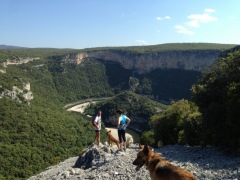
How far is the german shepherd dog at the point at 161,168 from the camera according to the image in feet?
26.4

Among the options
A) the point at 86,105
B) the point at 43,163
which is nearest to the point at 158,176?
the point at 43,163

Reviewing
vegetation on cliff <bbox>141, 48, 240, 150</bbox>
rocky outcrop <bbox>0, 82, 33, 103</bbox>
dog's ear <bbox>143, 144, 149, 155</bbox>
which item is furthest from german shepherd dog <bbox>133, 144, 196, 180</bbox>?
rocky outcrop <bbox>0, 82, 33, 103</bbox>

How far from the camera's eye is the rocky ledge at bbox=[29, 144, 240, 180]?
1401 cm

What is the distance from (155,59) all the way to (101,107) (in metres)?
49.1

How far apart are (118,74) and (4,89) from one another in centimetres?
10410

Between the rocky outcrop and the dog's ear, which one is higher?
the dog's ear

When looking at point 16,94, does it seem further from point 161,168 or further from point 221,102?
point 161,168

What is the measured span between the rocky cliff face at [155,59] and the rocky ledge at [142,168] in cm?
12090

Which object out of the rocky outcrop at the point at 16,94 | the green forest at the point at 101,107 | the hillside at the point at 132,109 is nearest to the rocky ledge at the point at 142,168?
the green forest at the point at 101,107

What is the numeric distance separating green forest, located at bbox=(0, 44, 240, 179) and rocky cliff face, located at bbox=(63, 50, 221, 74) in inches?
126

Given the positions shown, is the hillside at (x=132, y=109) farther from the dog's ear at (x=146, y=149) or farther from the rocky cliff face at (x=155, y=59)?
the dog's ear at (x=146, y=149)

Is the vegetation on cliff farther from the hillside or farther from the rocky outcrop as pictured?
the hillside

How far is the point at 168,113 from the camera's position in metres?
31.0

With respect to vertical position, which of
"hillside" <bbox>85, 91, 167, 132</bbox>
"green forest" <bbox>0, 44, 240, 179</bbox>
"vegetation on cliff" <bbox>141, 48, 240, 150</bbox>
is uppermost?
"vegetation on cliff" <bbox>141, 48, 240, 150</bbox>
